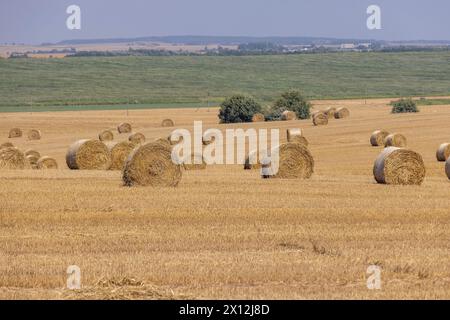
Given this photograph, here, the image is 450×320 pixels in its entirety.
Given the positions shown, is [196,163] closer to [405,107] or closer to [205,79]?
[405,107]

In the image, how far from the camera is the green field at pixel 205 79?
106 meters

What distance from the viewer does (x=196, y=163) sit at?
3119cm

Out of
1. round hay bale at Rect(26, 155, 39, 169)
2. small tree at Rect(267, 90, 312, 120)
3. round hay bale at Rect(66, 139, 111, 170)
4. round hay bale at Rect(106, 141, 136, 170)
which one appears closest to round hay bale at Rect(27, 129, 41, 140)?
round hay bale at Rect(26, 155, 39, 169)

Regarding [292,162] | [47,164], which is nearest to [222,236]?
[292,162]

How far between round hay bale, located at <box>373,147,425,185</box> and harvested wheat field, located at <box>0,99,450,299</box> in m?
0.47

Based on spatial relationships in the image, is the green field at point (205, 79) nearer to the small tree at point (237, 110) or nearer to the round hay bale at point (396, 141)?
the small tree at point (237, 110)

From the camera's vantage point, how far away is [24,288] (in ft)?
38.3

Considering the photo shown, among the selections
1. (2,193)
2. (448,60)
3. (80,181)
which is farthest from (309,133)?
(448,60)

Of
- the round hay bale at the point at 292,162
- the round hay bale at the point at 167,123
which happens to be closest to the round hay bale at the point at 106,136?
the round hay bale at the point at 167,123

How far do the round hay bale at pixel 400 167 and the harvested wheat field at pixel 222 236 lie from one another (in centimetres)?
47

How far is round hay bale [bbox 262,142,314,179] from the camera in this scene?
2603 cm

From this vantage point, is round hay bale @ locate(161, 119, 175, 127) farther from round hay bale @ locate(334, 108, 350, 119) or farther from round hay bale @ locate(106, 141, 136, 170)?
round hay bale @ locate(106, 141, 136, 170)

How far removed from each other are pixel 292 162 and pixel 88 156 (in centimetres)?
617
